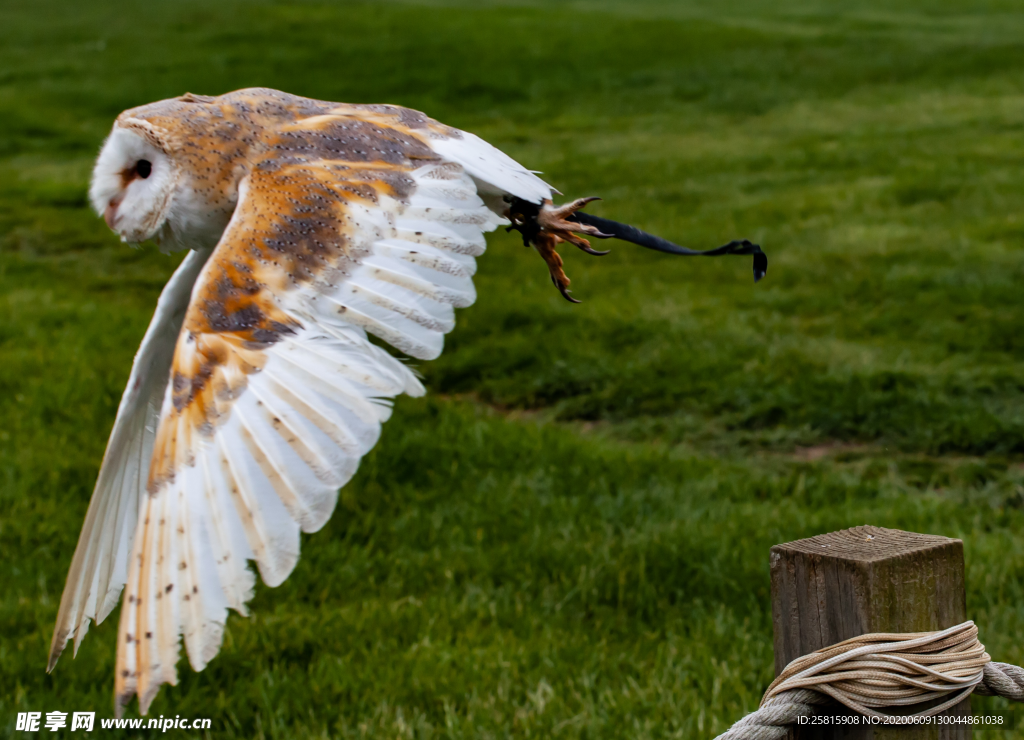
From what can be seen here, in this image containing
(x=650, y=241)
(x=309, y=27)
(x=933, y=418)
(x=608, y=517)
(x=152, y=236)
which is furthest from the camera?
(x=309, y=27)

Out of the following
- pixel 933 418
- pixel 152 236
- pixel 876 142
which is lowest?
pixel 933 418

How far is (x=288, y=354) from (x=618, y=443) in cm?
324

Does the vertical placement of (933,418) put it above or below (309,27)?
below

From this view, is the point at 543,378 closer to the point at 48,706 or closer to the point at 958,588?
the point at 48,706

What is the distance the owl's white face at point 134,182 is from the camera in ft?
6.43

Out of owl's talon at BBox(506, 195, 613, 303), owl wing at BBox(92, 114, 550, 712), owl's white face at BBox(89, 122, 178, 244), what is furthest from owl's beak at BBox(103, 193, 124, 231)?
owl's talon at BBox(506, 195, 613, 303)

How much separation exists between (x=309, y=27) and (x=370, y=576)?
55.6 ft

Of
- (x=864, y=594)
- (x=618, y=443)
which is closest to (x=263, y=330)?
(x=864, y=594)

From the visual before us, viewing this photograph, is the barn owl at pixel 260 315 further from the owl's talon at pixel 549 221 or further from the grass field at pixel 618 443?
the grass field at pixel 618 443

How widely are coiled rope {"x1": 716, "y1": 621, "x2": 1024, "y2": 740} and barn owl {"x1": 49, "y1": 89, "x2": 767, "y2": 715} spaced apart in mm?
672

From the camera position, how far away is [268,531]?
1482 mm

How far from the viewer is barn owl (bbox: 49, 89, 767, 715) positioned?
4.93 ft

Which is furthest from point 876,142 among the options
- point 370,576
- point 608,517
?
point 370,576

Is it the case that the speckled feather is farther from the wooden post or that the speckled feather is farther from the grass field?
the grass field
